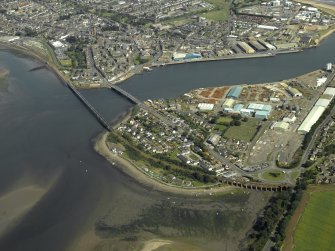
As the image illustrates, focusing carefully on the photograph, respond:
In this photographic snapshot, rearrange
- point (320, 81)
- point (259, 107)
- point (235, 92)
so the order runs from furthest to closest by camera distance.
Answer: point (320, 81) → point (235, 92) → point (259, 107)

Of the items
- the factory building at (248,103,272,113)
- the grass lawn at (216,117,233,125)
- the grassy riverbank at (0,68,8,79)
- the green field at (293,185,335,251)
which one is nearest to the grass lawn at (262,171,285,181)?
the green field at (293,185,335,251)

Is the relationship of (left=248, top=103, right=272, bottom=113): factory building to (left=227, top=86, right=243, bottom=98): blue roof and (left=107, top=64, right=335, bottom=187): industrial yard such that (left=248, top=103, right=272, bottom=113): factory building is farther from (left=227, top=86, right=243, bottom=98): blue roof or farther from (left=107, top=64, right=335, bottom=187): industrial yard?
(left=227, top=86, right=243, bottom=98): blue roof

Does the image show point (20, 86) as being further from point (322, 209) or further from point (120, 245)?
point (322, 209)

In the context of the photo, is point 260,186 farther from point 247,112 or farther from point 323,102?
point 323,102

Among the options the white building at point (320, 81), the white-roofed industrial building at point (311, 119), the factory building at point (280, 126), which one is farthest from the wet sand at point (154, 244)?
the white building at point (320, 81)

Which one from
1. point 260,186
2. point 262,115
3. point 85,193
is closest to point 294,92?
point 262,115

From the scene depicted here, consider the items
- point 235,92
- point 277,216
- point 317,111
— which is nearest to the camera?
point 277,216
